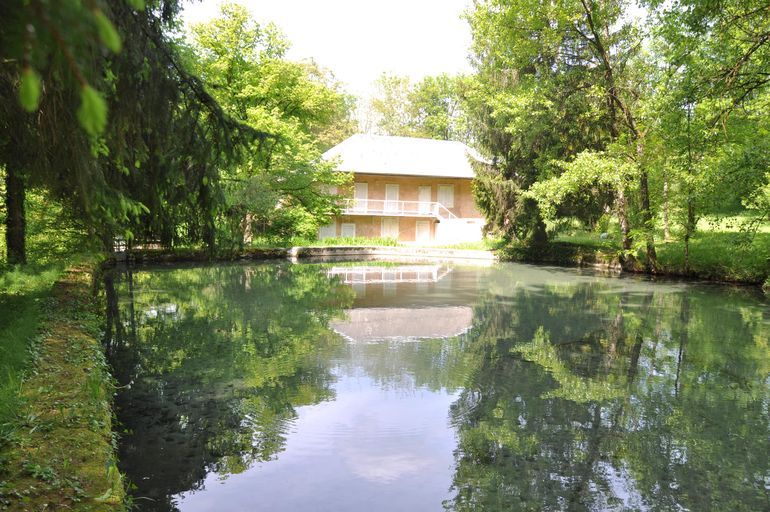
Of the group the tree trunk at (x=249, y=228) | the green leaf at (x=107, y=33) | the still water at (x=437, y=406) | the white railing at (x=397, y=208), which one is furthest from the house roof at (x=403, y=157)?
the green leaf at (x=107, y=33)

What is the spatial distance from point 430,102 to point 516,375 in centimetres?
4584

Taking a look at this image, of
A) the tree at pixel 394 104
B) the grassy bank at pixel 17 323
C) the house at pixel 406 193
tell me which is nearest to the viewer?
the grassy bank at pixel 17 323

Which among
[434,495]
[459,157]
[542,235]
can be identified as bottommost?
[434,495]

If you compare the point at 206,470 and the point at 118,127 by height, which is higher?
the point at 118,127

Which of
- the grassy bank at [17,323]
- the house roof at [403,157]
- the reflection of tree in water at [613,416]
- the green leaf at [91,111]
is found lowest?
the reflection of tree in water at [613,416]

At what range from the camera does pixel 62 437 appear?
147 inches

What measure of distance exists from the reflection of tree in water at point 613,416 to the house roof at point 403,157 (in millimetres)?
24345

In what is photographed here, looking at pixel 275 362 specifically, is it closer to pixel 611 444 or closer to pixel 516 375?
pixel 516 375

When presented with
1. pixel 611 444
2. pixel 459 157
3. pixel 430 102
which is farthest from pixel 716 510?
pixel 430 102

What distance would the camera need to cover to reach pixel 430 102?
50656 millimetres

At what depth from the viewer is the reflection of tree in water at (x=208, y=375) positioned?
4.80 metres

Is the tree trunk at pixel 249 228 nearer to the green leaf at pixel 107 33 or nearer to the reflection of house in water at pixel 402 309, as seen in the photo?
the reflection of house in water at pixel 402 309

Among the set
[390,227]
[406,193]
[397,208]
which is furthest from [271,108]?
[406,193]

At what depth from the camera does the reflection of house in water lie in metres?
10.3
